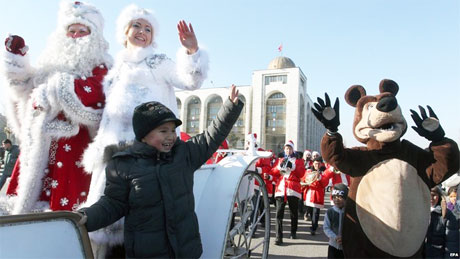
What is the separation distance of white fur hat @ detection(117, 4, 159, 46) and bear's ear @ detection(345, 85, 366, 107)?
1.82 metres

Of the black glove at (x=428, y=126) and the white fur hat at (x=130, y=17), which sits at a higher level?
the white fur hat at (x=130, y=17)

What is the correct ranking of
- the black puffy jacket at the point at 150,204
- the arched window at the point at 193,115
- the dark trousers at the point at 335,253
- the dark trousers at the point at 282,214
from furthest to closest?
the arched window at the point at 193,115
the dark trousers at the point at 282,214
the dark trousers at the point at 335,253
the black puffy jacket at the point at 150,204

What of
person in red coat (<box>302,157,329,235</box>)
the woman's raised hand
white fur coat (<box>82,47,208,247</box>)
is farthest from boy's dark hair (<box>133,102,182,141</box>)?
person in red coat (<box>302,157,329,235</box>)

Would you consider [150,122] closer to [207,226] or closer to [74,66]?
[207,226]

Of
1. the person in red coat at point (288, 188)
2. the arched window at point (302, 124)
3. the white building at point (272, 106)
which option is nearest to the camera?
the person in red coat at point (288, 188)

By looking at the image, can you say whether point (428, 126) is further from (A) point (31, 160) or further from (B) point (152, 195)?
(A) point (31, 160)

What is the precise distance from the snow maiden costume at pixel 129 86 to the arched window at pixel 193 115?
4968 centimetres

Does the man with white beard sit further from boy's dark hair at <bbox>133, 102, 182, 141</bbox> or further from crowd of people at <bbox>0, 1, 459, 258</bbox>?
boy's dark hair at <bbox>133, 102, 182, 141</bbox>

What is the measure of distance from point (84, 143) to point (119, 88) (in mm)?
541

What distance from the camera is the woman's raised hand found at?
2.25 metres

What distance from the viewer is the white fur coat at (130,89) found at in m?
2.14

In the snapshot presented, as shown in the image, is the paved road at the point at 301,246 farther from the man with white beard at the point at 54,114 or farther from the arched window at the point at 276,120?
the arched window at the point at 276,120

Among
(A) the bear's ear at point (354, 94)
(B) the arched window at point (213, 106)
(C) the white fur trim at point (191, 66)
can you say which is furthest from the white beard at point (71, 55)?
(B) the arched window at point (213, 106)

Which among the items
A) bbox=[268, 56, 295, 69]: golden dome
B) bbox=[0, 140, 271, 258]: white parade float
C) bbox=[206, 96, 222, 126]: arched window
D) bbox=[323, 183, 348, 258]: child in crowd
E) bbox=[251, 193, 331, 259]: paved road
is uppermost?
bbox=[268, 56, 295, 69]: golden dome
